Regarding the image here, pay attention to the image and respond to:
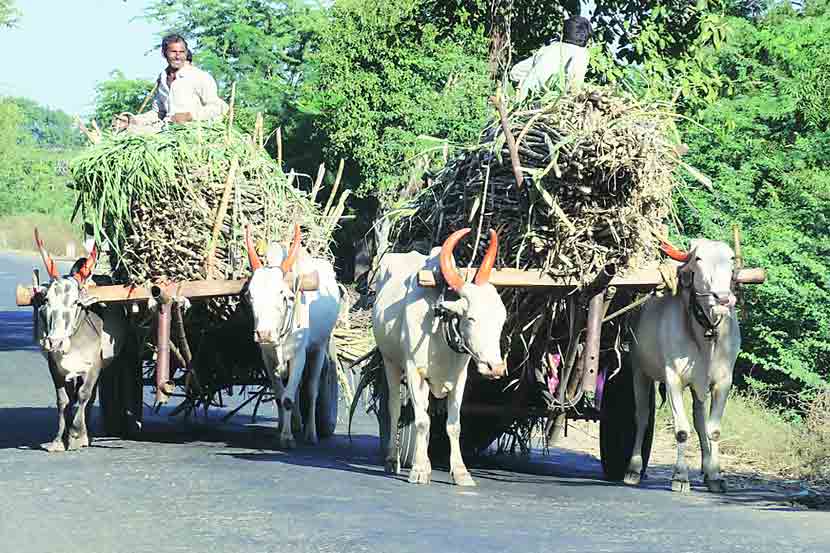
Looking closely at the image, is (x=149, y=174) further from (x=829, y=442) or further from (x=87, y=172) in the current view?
(x=829, y=442)

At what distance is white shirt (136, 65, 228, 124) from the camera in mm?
12273

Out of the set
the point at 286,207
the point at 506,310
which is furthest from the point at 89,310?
the point at 506,310

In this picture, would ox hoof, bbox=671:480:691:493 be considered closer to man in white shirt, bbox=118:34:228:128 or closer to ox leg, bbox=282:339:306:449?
ox leg, bbox=282:339:306:449

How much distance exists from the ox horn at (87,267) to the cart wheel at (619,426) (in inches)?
143

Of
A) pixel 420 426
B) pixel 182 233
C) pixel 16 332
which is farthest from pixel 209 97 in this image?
pixel 16 332

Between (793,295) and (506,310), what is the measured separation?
5679 mm

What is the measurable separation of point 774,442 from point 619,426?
2681mm

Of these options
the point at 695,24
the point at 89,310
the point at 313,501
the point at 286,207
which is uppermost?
the point at 695,24

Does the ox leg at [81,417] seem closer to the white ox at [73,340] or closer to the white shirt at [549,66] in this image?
the white ox at [73,340]

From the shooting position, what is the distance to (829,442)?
11.8 m

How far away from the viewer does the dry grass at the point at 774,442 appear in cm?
1159

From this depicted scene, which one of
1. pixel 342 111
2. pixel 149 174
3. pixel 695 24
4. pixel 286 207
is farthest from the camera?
pixel 342 111

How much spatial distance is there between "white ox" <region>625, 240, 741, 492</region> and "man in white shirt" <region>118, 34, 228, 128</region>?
4.04 metres

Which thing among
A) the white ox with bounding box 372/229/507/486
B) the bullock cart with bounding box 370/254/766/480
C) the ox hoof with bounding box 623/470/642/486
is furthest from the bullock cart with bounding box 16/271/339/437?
the ox hoof with bounding box 623/470/642/486
